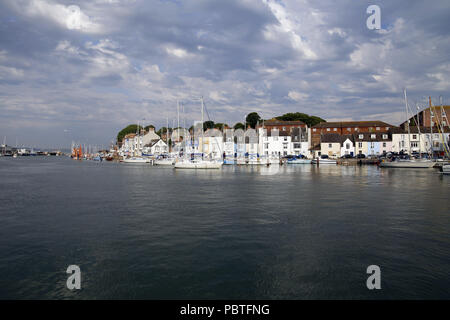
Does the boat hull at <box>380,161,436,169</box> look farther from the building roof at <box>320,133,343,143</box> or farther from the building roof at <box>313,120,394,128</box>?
the building roof at <box>313,120,394,128</box>

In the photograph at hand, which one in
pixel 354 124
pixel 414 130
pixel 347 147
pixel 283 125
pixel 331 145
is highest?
pixel 283 125

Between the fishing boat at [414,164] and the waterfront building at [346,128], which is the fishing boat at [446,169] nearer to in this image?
the fishing boat at [414,164]

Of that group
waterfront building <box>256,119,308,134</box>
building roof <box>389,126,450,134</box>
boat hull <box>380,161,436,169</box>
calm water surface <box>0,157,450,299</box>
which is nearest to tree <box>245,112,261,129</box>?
waterfront building <box>256,119,308,134</box>

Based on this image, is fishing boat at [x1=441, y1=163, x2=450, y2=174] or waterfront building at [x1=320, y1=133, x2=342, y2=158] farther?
waterfront building at [x1=320, y1=133, x2=342, y2=158]

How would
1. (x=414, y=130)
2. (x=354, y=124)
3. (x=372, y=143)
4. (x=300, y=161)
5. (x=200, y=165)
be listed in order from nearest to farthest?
1. (x=200, y=165)
2. (x=300, y=161)
3. (x=414, y=130)
4. (x=372, y=143)
5. (x=354, y=124)

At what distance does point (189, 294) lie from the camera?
8766 mm

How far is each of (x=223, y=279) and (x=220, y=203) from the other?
13558mm

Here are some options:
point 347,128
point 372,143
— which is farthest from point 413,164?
point 347,128

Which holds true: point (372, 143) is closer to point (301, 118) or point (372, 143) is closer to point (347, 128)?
point (347, 128)

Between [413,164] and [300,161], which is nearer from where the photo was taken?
[413,164]

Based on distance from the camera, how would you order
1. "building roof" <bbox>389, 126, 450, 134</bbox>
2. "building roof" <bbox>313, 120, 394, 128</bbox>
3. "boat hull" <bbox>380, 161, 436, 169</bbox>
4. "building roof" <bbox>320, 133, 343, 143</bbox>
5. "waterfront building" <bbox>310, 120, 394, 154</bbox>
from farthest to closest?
"building roof" <bbox>313, 120, 394, 128</bbox>
"waterfront building" <bbox>310, 120, 394, 154</bbox>
"building roof" <bbox>320, 133, 343, 143</bbox>
"building roof" <bbox>389, 126, 450, 134</bbox>
"boat hull" <bbox>380, 161, 436, 169</bbox>

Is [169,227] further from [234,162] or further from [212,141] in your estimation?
[212,141]

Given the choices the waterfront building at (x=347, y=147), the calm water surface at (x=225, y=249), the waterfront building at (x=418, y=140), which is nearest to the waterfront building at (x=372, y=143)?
A: the waterfront building at (x=347, y=147)

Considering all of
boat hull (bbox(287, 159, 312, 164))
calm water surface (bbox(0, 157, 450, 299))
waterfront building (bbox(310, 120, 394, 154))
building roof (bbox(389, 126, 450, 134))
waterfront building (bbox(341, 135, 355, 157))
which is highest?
waterfront building (bbox(310, 120, 394, 154))
